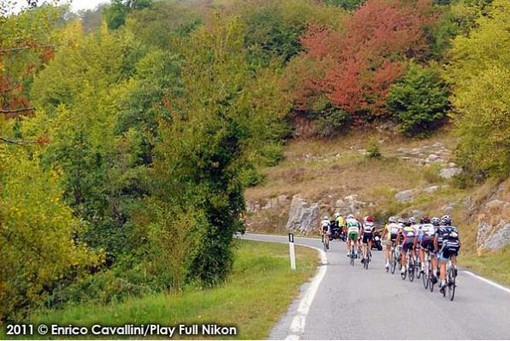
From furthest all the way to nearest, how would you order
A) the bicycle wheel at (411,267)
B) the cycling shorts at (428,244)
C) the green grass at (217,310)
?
1. the bicycle wheel at (411,267)
2. the cycling shorts at (428,244)
3. the green grass at (217,310)

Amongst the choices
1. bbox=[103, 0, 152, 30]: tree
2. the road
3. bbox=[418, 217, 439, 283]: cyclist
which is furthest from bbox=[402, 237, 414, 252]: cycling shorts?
bbox=[103, 0, 152, 30]: tree

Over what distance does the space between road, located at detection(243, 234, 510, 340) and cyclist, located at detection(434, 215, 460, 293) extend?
605mm

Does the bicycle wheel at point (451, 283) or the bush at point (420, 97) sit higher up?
the bush at point (420, 97)

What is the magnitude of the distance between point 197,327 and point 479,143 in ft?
94.0

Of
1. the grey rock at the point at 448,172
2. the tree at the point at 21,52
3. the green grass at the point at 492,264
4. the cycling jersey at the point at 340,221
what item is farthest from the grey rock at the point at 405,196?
the tree at the point at 21,52

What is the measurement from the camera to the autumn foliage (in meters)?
57.2

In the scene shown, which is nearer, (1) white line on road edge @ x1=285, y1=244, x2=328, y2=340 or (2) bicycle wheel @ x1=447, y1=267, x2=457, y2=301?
(1) white line on road edge @ x1=285, y1=244, x2=328, y2=340

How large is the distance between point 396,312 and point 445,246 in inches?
126

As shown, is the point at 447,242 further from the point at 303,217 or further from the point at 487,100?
the point at 303,217

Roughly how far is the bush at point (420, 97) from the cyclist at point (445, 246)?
40.4 m

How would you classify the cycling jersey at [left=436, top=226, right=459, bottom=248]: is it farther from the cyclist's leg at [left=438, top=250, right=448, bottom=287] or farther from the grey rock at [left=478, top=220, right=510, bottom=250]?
the grey rock at [left=478, top=220, right=510, bottom=250]

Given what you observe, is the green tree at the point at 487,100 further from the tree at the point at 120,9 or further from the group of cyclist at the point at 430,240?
the tree at the point at 120,9

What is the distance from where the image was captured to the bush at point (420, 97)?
55406 mm

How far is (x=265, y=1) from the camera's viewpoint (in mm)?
82000
